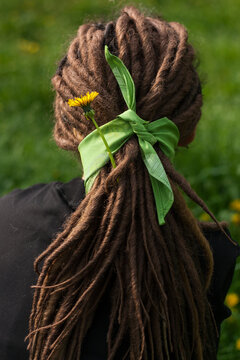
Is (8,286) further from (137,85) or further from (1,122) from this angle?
(1,122)

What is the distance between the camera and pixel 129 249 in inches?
54.0

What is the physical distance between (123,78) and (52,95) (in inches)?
108

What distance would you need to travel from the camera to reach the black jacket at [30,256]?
1552mm

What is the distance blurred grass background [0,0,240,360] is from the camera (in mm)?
3064

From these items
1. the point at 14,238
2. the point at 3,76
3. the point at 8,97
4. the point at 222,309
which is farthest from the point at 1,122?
the point at 222,309

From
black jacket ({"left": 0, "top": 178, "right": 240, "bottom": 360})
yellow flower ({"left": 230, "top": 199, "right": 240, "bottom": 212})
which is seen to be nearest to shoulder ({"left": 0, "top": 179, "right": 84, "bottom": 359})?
black jacket ({"left": 0, "top": 178, "right": 240, "bottom": 360})

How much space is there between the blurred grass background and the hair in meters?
0.47

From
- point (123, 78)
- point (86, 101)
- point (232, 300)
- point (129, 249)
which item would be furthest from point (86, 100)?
point (232, 300)

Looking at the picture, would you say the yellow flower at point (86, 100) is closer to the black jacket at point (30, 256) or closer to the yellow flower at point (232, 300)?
the black jacket at point (30, 256)

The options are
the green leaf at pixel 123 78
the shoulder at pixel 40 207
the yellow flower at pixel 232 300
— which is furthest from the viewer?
the yellow flower at pixel 232 300

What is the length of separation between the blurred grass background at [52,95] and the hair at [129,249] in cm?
47

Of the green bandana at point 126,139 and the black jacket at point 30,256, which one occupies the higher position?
the green bandana at point 126,139

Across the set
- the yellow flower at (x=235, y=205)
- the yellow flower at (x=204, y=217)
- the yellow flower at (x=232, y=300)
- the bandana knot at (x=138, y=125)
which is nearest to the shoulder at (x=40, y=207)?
the bandana knot at (x=138, y=125)

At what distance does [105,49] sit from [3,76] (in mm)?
3203
